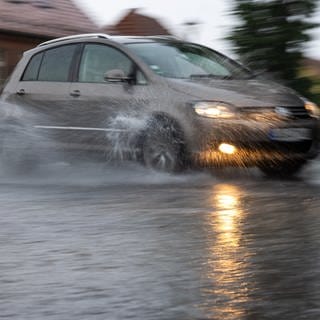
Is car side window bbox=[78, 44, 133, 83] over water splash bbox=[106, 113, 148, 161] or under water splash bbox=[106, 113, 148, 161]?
over

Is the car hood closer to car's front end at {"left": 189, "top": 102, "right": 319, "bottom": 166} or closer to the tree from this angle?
car's front end at {"left": 189, "top": 102, "right": 319, "bottom": 166}

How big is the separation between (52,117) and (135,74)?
1357 mm

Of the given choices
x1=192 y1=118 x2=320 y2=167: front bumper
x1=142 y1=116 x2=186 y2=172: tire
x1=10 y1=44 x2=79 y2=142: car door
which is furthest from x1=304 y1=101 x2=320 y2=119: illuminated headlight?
x1=10 y1=44 x2=79 y2=142: car door

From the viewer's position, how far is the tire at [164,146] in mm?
8617

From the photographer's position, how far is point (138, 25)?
105 ft

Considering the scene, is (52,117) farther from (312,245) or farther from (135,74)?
(312,245)

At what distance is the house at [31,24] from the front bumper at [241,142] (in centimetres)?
1303

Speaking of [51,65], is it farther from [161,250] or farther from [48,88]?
[161,250]

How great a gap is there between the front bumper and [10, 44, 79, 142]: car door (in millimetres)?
2013

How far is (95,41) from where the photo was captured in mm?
9859

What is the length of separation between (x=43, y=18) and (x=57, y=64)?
41.6 feet

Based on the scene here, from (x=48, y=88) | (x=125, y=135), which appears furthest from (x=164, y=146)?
(x=48, y=88)

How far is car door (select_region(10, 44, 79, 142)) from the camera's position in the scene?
9820mm

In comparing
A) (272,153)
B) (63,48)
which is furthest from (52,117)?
(272,153)
